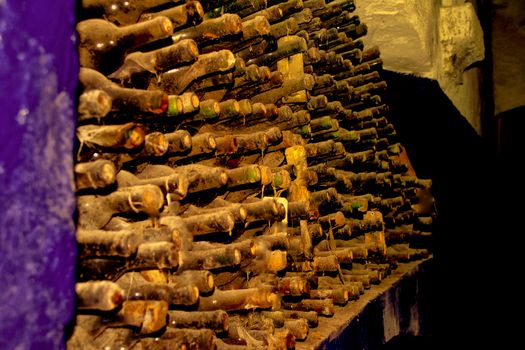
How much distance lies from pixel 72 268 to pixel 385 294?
7.10 feet

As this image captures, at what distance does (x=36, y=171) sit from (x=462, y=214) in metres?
7.04

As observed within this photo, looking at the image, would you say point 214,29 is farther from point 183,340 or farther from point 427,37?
point 427,37

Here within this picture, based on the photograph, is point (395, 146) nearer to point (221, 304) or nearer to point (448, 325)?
point (221, 304)

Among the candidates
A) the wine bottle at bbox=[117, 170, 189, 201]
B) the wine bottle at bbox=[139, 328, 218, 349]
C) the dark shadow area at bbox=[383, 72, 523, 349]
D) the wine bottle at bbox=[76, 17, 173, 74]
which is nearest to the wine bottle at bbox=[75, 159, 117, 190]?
the wine bottle at bbox=[117, 170, 189, 201]

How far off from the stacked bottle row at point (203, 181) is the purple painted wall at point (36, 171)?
0.19ft

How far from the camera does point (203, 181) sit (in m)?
1.26

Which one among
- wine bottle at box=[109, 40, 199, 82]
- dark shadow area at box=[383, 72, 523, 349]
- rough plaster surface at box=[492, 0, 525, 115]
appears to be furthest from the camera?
rough plaster surface at box=[492, 0, 525, 115]

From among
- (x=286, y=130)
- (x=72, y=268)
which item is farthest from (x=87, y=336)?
(x=286, y=130)

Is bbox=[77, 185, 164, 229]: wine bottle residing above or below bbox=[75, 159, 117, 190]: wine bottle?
below

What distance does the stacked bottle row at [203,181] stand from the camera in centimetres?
99

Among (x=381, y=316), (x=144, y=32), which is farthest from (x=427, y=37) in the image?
(x=144, y=32)

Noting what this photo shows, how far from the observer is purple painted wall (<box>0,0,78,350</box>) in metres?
0.78

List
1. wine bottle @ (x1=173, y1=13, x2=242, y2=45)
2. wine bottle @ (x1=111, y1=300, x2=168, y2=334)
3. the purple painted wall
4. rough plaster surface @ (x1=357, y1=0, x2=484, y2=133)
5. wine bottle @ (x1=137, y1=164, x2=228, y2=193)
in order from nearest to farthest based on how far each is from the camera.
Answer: the purple painted wall
wine bottle @ (x1=111, y1=300, x2=168, y2=334)
wine bottle @ (x1=137, y1=164, x2=228, y2=193)
wine bottle @ (x1=173, y1=13, x2=242, y2=45)
rough plaster surface @ (x1=357, y1=0, x2=484, y2=133)

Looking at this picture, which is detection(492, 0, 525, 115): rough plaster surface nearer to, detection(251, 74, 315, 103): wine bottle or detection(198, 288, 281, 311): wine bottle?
detection(251, 74, 315, 103): wine bottle
